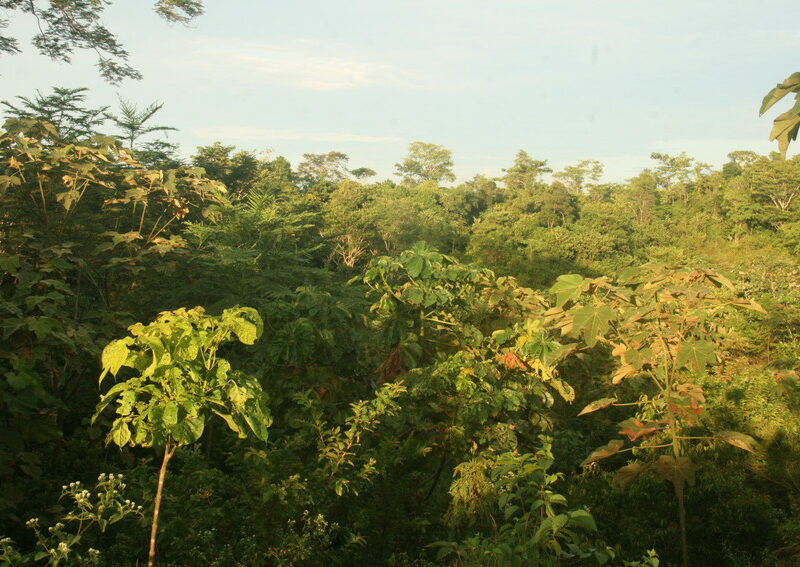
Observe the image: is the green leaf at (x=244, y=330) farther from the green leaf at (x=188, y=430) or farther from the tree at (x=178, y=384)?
the green leaf at (x=188, y=430)

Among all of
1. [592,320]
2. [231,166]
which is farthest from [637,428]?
[231,166]

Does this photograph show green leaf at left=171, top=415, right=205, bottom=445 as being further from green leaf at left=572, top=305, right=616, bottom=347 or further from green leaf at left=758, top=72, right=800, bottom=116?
green leaf at left=758, top=72, right=800, bottom=116

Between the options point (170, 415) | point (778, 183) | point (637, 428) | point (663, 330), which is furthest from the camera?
point (778, 183)

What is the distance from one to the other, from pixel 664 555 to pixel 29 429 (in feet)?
11.9

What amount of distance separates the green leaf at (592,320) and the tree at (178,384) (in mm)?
1399

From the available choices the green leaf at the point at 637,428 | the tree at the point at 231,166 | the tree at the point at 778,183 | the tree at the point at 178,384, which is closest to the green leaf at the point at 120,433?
the tree at the point at 178,384

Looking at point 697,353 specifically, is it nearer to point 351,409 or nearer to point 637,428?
point 637,428

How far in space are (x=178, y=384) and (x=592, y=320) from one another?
1753 mm

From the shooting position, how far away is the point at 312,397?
386 centimetres

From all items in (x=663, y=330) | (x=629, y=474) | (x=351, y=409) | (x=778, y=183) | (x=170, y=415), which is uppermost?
(x=778, y=183)

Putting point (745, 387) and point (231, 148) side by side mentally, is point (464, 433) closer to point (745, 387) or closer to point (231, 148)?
point (745, 387)

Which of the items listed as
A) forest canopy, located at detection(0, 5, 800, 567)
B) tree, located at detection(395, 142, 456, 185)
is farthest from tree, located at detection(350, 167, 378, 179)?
forest canopy, located at detection(0, 5, 800, 567)

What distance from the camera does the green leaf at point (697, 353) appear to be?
2.60m

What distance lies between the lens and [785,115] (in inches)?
63.4
